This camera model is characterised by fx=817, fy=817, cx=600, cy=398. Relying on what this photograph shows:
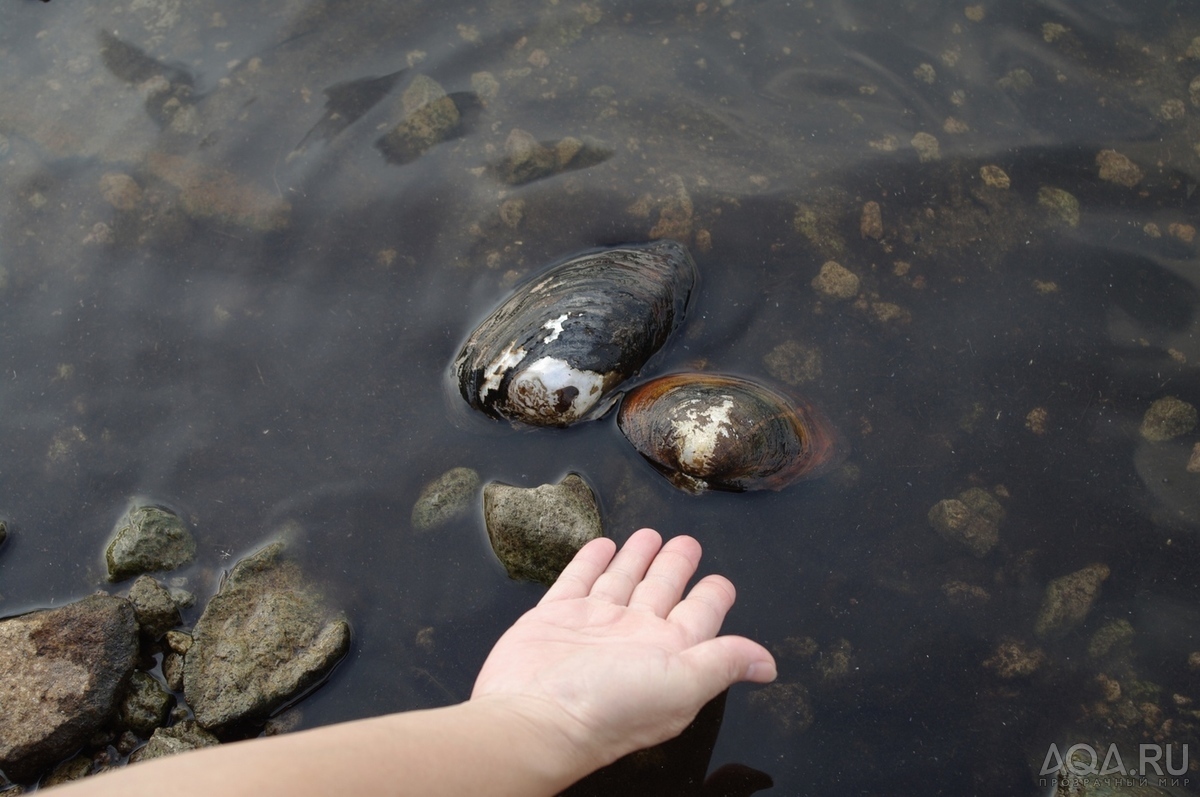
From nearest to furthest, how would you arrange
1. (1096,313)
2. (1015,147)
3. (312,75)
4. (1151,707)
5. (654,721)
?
(654,721)
(1151,707)
(1096,313)
(1015,147)
(312,75)

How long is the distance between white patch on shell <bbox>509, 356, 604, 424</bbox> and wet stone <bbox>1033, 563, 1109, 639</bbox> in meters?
1.96

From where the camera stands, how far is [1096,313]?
145 inches

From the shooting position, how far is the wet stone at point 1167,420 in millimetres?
3426

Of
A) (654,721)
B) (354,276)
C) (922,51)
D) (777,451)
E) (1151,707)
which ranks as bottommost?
(1151,707)

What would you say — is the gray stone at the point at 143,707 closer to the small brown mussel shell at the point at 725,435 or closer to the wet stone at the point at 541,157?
the small brown mussel shell at the point at 725,435

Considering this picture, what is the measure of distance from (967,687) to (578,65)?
3491mm

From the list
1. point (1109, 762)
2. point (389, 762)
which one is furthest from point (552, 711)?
point (1109, 762)

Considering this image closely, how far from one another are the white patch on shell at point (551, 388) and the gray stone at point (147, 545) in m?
1.47

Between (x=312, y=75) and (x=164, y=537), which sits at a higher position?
(x=312, y=75)

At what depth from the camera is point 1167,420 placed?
3.44 metres

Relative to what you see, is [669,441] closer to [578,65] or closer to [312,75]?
[578,65]

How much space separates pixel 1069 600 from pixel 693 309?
1.93 m

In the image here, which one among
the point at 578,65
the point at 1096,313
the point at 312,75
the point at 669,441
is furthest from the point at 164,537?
the point at 1096,313

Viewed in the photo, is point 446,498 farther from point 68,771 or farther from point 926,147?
point 926,147
